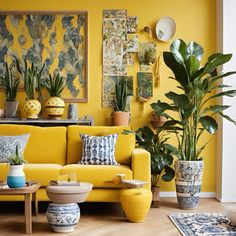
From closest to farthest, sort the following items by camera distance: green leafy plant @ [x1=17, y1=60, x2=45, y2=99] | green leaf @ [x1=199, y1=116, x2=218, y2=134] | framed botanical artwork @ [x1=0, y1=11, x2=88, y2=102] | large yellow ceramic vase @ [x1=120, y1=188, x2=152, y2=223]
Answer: large yellow ceramic vase @ [x1=120, y1=188, x2=152, y2=223] → green leaf @ [x1=199, y1=116, x2=218, y2=134] → green leafy plant @ [x1=17, y1=60, x2=45, y2=99] → framed botanical artwork @ [x1=0, y1=11, x2=88, y2=102]

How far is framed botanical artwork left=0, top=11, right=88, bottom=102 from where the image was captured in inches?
219

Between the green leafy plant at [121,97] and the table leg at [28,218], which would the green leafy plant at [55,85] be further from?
the table leg at [28,218]

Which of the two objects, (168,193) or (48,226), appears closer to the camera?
(48,226)

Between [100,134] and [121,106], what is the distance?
607 millimetres

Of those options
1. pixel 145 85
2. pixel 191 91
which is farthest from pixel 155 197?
pixel 145 85

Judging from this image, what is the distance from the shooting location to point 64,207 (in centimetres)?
375

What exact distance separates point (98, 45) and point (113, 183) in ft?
6.92

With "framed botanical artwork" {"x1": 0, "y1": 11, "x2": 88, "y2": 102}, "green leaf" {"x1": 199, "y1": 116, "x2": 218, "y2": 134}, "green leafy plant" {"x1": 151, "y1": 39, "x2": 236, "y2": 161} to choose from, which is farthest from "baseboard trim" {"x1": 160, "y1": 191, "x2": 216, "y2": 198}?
"framed botanical artwork" {"x1": 0, "y1": 11, "x2": 88, "y2": 102}

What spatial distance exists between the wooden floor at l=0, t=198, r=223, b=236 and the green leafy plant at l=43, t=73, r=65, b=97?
1.41 metres

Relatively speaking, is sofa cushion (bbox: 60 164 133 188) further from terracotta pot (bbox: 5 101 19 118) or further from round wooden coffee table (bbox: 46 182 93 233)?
terracotta pot (bbox: 5 101 19 118)

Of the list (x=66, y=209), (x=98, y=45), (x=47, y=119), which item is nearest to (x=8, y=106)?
(x=47, y=119)

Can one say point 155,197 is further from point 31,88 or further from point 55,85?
point 31,88

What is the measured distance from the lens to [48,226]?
13.0 ft

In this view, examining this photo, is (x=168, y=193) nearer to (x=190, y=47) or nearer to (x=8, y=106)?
(x=190, y=47)
